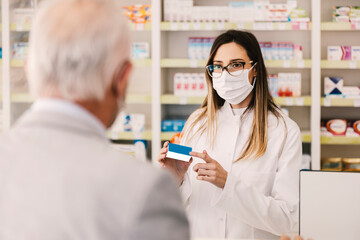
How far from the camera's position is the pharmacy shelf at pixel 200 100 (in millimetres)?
4184

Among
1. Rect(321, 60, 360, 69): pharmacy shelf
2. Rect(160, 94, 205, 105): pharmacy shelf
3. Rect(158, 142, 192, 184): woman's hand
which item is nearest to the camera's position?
Rect(158, 142, 192, 184): woman's hand

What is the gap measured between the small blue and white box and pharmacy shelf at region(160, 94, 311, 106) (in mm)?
2269

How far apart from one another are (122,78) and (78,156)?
0.19 meters

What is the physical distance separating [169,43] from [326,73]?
5.36 ft

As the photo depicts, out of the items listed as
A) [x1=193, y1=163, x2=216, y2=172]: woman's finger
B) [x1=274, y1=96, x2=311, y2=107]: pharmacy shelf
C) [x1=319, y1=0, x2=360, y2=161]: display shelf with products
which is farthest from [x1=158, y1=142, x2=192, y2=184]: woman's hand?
[x1=319, y1=0, x2=360, y2=161]: display shelf with products

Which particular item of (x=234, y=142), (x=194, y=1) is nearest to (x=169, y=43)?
(x=194, y=1)

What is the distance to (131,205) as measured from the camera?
0.80 m

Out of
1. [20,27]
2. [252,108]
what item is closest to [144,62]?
[20,27]

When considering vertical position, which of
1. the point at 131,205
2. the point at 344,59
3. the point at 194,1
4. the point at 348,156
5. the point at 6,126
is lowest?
the point at 348,156

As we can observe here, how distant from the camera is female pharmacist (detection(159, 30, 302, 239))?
198 cm

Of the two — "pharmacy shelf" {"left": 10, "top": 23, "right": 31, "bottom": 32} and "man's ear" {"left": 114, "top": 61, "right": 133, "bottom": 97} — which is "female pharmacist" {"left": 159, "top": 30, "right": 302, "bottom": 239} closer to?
"man's ear" {"left": 114, "top": 61, "right": 133, "bottom": 97}

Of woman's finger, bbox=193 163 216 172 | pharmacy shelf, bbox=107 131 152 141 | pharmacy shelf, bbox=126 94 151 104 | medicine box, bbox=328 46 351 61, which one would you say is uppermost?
medicine box, bbox=328 46 351 61

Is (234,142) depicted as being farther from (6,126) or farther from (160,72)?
(6,126)

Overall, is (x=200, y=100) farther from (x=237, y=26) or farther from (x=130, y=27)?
(x=130, y=27)
